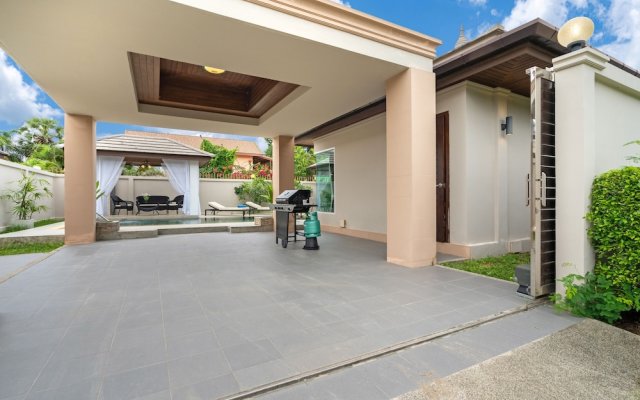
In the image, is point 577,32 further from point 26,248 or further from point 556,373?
point 26,248

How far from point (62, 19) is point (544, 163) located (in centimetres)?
544

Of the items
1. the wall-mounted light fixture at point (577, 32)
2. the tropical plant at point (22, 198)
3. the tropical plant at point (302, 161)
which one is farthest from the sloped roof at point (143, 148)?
the wall-mounted light fixture at point (577, 32)

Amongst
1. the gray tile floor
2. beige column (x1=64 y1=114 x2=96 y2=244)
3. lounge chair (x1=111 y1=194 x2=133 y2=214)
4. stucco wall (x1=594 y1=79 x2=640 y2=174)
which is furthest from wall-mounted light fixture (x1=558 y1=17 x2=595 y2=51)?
lounge chair (x1=111 y1=194 x2=133 y2=214)

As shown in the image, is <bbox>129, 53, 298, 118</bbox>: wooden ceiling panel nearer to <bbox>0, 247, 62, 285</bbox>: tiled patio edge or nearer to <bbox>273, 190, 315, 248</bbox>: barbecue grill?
<bbox>273, 190, 315, 248</bbox>: barbecue grill

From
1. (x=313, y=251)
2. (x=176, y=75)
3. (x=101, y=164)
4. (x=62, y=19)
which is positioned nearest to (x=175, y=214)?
(x=101, y=164)

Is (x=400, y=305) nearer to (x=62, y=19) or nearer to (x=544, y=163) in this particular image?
(x=544, y=163)

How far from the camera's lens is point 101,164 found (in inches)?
451

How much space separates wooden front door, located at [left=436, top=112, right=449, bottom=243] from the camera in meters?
5.63

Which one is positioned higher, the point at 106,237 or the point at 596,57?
the point at 596,57

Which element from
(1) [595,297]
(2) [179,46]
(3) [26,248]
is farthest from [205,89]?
(1) [595,297]

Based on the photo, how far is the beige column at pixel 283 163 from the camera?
8.93m

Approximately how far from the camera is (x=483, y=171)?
18.1 ft

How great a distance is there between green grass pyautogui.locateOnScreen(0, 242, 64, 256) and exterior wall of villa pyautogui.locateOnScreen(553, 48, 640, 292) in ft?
28.2

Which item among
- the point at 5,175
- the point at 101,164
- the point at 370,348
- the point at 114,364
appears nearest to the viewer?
the point at 114,364
